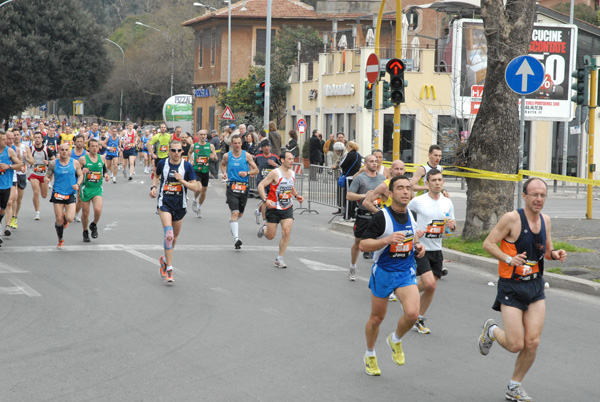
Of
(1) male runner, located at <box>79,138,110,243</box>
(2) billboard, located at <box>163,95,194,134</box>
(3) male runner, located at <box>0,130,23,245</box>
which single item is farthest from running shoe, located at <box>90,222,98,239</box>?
(2) billboard, located at <box>163,95,194,134</box>

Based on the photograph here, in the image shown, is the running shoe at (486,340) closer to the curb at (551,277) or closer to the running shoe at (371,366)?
the running shoe at (371,366)

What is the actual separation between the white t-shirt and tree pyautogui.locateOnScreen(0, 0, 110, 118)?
49.3m

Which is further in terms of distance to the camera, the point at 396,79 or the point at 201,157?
the point at 201,157

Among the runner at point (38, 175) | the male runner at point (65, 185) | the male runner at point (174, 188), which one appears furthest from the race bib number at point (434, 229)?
the runner at point (38, 175)

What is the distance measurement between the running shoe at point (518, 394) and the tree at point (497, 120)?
29.6 feet

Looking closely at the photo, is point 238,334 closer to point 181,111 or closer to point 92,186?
point 92,186

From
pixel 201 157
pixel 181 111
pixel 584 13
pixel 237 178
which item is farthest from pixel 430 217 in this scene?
pixel 181 111

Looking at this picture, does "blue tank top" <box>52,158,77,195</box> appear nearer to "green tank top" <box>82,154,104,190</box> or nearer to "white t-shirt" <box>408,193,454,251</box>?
"green tank top" <box>82,154,104,190</box>

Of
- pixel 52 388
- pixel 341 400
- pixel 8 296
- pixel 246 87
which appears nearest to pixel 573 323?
pixel 341 400

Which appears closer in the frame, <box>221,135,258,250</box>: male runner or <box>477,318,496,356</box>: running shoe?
<box>477,318,496,356</box>: running shoe

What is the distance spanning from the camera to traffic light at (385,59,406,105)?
18.9m

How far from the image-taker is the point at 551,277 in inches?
479

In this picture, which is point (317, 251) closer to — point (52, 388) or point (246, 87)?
point (52, 388)

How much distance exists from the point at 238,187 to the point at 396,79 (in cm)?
485
